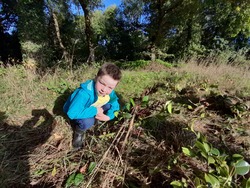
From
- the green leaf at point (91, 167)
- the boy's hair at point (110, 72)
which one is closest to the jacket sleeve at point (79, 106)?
the boy's hair at point (110, 72)

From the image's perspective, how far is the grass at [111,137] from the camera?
1.63 m

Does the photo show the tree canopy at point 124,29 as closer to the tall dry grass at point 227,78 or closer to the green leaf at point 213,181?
the tall dry grass at point 227,78

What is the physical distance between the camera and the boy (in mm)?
2154

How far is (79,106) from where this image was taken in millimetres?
2227

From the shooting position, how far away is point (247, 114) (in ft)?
7.91

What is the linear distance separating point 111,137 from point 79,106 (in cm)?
52

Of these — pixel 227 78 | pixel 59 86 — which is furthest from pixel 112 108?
pixel 227 78

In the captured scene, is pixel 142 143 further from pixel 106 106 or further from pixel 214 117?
pixel 214 117

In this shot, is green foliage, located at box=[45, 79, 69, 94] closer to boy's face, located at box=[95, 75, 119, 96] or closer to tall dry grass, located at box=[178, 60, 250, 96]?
boy's face, located at box=[95, 75, 119, 96]

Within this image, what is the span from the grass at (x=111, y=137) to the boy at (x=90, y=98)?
0.42 feet

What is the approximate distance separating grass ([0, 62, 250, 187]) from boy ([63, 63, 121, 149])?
129mm

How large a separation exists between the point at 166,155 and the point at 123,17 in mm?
17989

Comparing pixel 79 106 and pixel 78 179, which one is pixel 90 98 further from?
pixel 78 179

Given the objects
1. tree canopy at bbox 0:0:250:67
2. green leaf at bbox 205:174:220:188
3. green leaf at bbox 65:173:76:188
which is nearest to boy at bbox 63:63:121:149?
green leaf at bbox 65:173:76:188
